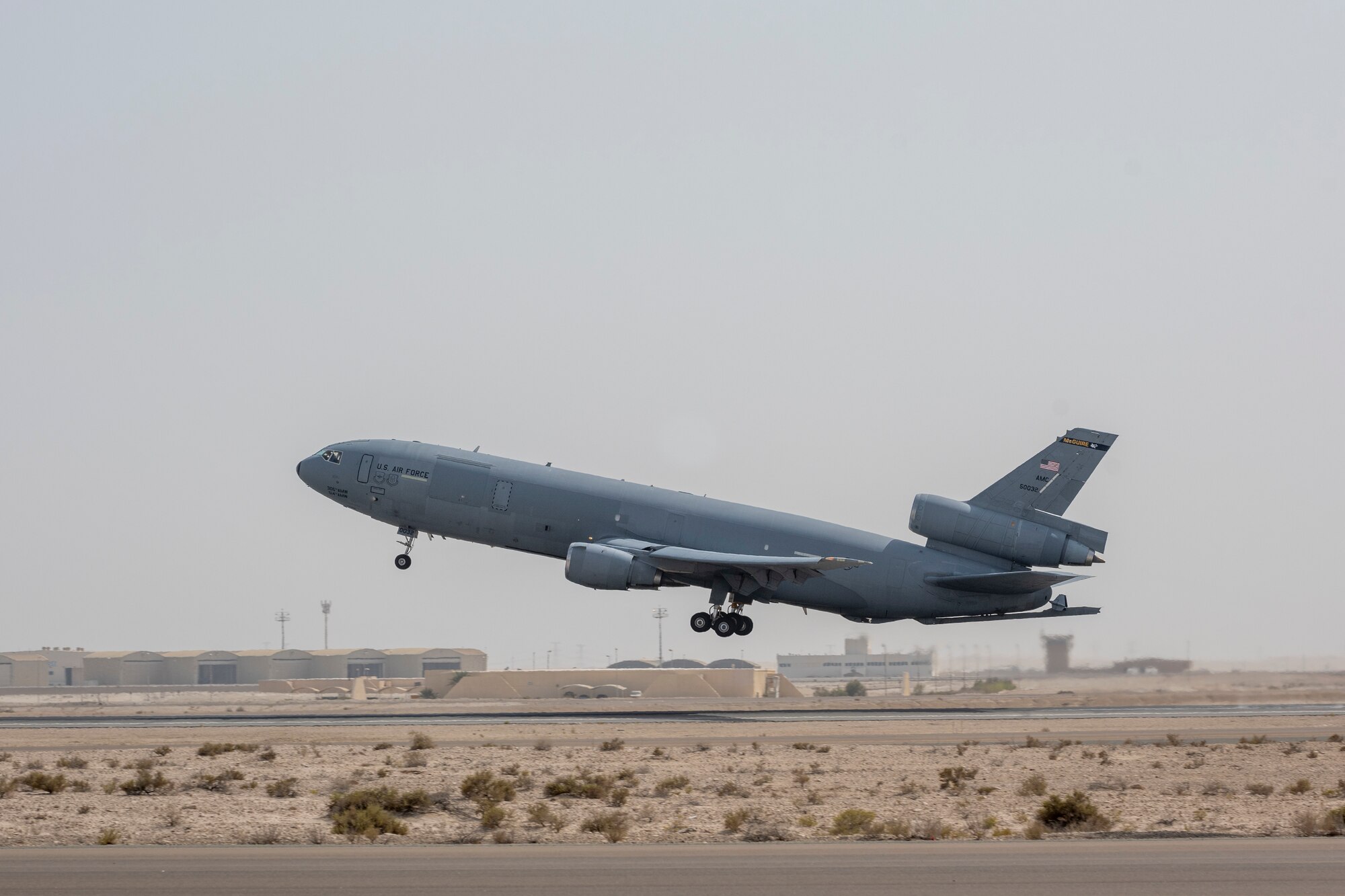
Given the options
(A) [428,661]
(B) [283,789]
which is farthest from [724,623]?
(A) [428,661]

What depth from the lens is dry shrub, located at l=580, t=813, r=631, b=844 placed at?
24062 mm

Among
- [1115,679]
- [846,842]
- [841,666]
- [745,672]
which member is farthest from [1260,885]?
[841,666]

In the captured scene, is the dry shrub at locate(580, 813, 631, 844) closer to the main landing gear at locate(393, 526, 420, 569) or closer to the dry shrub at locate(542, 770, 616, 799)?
the dry shrub at locate(542, 770, 616, 799)

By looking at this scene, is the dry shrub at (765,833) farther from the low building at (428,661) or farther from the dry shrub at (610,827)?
the low building at (428,661)

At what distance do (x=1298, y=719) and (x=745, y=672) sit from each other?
3918cm

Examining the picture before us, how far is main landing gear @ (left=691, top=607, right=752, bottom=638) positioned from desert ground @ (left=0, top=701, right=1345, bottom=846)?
981 cm

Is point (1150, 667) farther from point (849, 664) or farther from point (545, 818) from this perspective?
point (849, 664)

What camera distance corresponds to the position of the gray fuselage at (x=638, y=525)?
55.7 meters

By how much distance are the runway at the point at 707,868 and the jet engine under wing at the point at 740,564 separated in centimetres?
3055

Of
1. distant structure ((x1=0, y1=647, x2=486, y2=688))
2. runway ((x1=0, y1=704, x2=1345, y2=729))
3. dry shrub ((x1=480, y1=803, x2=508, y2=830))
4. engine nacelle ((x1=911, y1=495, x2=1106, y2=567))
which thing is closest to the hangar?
distant structure ((x1=0, y1=647, x2=486, y2=688))

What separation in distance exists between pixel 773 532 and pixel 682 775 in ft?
77.1

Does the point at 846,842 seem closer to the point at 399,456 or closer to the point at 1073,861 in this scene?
the point at 1073,861

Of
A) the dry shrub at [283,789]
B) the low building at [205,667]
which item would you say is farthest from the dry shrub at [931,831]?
the low building at [205,667]

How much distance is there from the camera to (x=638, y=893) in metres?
18.0
